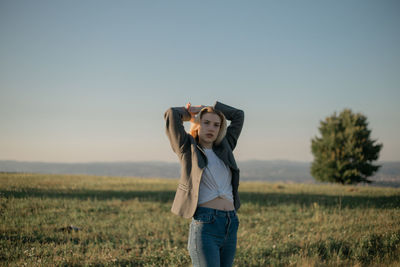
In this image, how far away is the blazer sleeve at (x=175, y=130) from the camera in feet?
11.2

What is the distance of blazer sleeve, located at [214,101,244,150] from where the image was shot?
13.3 feet

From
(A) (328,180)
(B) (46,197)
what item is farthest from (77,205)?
A: (A) (328,180)

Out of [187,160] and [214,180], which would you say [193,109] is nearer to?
[187,160]

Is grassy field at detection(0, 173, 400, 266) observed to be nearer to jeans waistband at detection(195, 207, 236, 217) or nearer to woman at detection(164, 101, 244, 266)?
woman at detection(164, 101, 244, 266)

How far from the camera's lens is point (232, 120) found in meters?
4.19

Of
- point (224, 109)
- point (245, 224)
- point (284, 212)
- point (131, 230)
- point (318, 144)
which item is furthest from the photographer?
point (318, 144)

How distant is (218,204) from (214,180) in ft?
0.97

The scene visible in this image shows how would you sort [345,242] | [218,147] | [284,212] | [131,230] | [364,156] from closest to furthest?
[218,147]
[345,242]
[131,230]
[284,212]
[364,156]

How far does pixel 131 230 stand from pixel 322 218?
20.9 ft

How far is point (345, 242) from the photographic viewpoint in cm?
666

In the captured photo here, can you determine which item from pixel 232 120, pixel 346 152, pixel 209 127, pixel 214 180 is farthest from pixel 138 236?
pixel 346 152

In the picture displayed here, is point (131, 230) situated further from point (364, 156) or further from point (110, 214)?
point (364, 156)

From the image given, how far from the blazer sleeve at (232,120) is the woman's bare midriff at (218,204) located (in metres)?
1.08

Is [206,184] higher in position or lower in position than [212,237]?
higher
